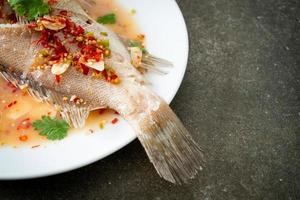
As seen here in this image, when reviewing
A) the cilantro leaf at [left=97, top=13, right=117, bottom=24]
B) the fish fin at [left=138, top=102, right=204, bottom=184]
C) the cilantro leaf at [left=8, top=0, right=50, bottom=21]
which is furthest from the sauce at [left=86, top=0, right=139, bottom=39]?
the fish fin at [left=138, top=102, right=204, bottom=184]

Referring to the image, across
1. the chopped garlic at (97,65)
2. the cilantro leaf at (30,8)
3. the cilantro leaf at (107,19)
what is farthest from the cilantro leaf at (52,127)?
the cilantro leaf at (107,19)

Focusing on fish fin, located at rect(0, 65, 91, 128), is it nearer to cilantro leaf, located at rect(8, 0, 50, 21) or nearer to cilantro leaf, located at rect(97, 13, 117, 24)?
cilantro leaf, located at rect(8, 0, 50, 21)

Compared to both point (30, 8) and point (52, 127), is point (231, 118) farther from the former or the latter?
point (30, 8)

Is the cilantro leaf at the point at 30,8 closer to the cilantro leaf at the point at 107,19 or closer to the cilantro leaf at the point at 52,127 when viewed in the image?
the cilantro leaf at the point at 107,19

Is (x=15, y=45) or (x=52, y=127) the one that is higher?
(x=15, y=45)

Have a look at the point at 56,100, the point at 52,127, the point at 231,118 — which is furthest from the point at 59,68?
the point at 231,118

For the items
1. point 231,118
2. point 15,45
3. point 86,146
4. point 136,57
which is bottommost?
point 231,118
